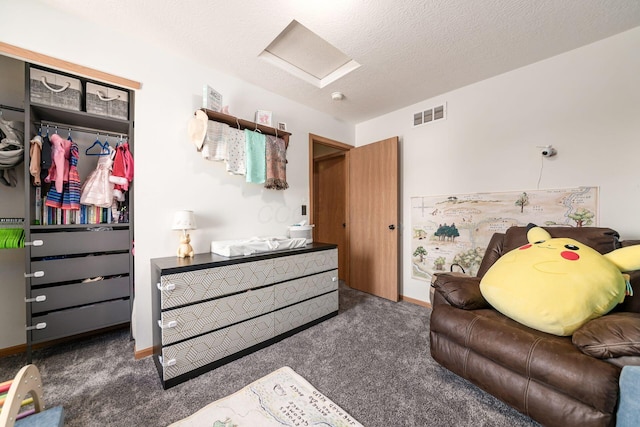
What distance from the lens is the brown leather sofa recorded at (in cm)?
93

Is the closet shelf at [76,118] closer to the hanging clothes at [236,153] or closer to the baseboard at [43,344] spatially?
the hanging clothes at [236,153]


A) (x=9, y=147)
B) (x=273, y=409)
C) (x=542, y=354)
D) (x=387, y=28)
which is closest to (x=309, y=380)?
(x=273, y=409)

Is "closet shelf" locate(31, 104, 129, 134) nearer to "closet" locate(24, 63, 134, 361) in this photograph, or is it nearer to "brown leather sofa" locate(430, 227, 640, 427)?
Answer: "closet" locate(24, 63, 134, 361)

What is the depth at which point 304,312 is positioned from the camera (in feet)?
7.13

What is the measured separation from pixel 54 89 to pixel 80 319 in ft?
5.62

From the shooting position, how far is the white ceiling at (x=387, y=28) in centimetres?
147

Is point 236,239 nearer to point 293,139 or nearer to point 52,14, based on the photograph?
point 293,139

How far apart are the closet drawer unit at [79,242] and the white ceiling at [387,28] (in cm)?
156

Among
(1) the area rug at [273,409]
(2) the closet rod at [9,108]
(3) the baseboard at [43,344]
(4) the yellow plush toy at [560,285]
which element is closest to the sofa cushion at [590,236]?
(4) the yellow plush toy at [560,285]

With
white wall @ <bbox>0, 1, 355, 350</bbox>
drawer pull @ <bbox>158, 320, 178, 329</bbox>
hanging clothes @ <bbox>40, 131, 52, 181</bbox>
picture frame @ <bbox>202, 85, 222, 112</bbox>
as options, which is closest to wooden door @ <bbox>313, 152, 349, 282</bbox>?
white wall @ <bbox>0, 1, 355, 350</bbox>

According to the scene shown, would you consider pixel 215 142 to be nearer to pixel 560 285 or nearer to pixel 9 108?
pixel 9 108

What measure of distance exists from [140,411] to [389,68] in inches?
121

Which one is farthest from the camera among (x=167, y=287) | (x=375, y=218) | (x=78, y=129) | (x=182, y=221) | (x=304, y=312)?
(x=375, y=218)

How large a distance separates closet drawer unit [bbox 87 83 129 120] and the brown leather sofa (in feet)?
9.22
